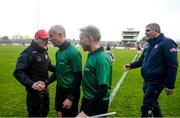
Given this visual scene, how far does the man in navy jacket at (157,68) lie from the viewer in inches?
260

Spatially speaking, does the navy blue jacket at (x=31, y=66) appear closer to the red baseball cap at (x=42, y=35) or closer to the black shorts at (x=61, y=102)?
the red baseball cap at (x=42, y=35)

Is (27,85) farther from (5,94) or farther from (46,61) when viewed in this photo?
(5,94)

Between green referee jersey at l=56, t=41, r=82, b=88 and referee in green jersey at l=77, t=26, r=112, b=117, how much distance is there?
81cm

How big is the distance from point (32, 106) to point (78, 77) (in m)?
1.12

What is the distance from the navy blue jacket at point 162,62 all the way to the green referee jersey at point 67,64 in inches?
65.2

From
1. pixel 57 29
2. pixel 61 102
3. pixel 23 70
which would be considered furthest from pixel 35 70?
pixel 57 29

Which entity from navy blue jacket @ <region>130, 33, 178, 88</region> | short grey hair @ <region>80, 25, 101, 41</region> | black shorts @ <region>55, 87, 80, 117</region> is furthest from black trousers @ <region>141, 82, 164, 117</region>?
short grey hair @ <region>80, 25, 101, 41</region>

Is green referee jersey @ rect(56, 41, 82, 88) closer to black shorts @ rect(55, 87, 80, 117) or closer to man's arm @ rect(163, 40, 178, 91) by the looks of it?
black shorts @ rect(55, 87, 80, 117)

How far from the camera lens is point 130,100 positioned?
10984 mm

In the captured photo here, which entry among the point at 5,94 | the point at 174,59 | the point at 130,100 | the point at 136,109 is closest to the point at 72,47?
the point at 174,59

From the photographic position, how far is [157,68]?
675cm

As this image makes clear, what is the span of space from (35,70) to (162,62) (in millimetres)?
2400

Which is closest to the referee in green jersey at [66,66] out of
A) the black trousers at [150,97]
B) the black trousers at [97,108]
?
the black trousers at [97,108]

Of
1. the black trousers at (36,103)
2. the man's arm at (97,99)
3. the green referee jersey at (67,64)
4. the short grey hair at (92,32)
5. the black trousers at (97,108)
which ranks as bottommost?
the black trousers at (36,103)
